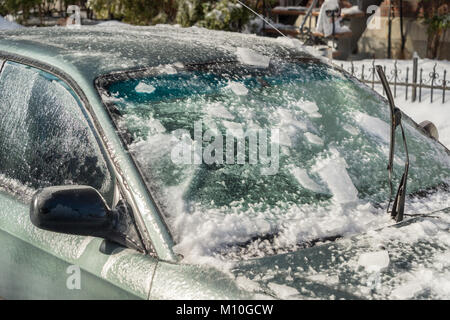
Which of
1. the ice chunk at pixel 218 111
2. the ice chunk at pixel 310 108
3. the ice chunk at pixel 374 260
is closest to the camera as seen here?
the ice chunk at pixel 374 260

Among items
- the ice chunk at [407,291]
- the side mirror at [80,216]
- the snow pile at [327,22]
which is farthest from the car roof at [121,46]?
the snow pile at [327,22]

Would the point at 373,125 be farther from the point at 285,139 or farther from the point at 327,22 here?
the point at 327,22

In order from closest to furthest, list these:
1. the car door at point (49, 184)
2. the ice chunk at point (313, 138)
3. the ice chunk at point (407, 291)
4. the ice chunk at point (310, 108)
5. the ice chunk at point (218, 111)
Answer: the ice chunk at point (407, 291) < the car door at point (49, 184) < the ice chunk at point (218, 111) < the ice chunk at point (313, 138) < the ice chunk at point (310, 108)

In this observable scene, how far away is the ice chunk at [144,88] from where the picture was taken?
226 cm

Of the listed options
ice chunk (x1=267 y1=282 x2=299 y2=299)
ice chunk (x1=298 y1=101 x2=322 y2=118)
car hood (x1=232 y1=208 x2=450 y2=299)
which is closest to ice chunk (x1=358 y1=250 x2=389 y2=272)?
car hood (x1=232 y1=208 x2=450 y2=299)

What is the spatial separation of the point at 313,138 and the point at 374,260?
0.74 m

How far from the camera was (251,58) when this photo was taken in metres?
2.67

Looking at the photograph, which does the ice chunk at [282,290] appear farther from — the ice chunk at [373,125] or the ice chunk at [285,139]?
the ice chunk at [373,125]

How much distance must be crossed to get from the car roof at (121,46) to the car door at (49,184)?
0.09m

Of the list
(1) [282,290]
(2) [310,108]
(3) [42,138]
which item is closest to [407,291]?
(1) [282,290]

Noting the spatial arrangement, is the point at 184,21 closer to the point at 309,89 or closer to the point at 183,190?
the point at 309,89

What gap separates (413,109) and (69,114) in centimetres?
773

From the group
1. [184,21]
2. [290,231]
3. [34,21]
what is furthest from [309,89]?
[34,21]

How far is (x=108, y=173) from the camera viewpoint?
6.73ft
